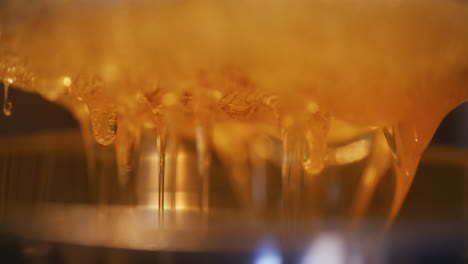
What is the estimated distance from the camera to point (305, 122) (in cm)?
37

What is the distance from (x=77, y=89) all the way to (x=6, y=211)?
199 millimetres

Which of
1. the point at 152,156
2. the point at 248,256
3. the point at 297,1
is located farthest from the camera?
the point at 152,156

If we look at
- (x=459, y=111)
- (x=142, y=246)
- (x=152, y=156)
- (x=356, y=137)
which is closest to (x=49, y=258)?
(x=142, y=246)

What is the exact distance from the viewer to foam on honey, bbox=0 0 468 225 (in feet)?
0.95

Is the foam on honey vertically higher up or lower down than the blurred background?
higher up

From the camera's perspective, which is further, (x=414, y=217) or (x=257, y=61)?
(x=414, y=217)

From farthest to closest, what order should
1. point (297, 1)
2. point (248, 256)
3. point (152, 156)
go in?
point (152, 156), point (248, 256), point (297, 1)

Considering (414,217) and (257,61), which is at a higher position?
(257,61)

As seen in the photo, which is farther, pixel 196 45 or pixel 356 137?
pixel 356 137

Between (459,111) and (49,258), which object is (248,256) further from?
(459,111)

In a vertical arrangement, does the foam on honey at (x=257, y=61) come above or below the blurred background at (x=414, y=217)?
above

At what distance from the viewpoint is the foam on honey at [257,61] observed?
0.29 meters

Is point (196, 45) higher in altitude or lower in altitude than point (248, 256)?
higher

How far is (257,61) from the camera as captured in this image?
1.00 ft
